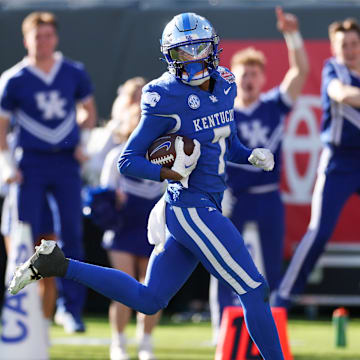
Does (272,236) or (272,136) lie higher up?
(272,136)

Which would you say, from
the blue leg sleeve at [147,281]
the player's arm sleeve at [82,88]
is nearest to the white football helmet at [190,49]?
the blue leg sleeve at [147,281]

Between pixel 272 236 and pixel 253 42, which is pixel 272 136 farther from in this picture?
pixel 253 42

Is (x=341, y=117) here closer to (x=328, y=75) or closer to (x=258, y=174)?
(x=328, y=75)

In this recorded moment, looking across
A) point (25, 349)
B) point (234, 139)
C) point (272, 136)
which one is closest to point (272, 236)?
point (272, 136)

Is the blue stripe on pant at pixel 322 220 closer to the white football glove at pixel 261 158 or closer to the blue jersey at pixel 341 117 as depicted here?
the blue jersey at pixel 341 117

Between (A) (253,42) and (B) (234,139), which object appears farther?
(A) (253,42)

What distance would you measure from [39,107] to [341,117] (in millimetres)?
2043

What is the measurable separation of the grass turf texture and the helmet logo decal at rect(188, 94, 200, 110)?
8.39 feet

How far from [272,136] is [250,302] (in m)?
2.87

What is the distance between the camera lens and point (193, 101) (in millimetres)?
5020

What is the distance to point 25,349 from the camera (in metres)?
6.88

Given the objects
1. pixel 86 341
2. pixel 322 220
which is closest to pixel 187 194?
pixel 322 220

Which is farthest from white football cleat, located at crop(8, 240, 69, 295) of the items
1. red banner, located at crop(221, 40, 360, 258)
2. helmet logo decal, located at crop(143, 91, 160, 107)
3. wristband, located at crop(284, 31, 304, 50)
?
red banner, located at crop(221, 40, 360, 258)

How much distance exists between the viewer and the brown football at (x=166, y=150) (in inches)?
195
